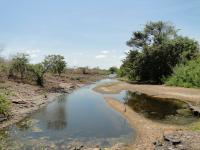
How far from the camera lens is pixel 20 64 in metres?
47.2

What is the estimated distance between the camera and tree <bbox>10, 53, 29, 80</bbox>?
154 feet

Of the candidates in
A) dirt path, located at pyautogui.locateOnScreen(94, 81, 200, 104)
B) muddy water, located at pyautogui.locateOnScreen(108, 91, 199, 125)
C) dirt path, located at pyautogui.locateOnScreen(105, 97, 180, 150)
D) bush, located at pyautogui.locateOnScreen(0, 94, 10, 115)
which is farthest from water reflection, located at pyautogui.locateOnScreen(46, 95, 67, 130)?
dirt path, located at pyautogui.locateOnScreen(94, 81, 200, 104)

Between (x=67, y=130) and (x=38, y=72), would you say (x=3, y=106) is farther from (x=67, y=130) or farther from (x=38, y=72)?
(x=38, y=72)

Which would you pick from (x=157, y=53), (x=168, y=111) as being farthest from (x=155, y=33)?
(x=168, y=111)

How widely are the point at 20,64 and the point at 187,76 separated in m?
29.2

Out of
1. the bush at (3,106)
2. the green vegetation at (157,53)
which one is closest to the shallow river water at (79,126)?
the bush at (3,106)

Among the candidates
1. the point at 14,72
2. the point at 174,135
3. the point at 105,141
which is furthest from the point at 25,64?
the point at 174,135

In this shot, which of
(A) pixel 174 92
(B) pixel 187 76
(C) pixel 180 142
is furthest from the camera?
(B) pixel 187 76

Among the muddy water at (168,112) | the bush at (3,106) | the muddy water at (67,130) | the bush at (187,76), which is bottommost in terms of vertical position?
the muddy water at (67,130)

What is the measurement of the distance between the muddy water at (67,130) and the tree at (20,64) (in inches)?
851

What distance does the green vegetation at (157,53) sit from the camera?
59688 millimetres

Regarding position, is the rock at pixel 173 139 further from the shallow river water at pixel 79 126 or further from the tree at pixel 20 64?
the tree at pixel 20 64

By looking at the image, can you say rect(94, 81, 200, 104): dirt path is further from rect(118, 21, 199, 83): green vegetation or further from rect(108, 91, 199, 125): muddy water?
rect(118, 21, 199, 83): green vegetation

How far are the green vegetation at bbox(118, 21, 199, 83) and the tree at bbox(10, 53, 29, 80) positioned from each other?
2824 cm
